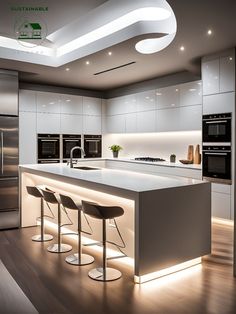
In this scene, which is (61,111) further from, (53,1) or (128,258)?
(128,258)

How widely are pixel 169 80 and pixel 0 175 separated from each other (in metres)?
3.66

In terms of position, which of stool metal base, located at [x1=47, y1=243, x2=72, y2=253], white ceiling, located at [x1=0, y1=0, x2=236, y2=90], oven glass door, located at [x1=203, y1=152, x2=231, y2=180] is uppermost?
white ceiling, located at [x1=0, y1=0, x2=236, y2=90]

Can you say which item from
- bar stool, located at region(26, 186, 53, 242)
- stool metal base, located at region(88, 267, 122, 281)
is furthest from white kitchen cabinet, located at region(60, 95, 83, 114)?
stool metal base, located at region(88, 267, 122, 281)

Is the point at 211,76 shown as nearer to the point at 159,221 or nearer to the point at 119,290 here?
the point at 159,221

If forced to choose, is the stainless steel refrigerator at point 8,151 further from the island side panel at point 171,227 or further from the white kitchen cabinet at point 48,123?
the island side panel at point 171,227

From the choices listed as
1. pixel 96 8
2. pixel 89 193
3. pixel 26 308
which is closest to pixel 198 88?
pixel 96 8

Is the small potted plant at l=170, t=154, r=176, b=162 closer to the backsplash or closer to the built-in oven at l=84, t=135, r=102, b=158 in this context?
the backsplash

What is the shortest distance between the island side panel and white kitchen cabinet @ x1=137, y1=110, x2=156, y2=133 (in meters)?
3.33

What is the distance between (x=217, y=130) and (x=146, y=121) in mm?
2199

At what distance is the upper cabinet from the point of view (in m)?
4.49

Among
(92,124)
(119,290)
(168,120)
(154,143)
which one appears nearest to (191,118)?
(168,120)

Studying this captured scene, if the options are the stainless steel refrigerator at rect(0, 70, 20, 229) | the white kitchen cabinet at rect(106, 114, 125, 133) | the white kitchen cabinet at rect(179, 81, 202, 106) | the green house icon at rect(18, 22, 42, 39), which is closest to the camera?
the green house icon at rect(18, 22, 42, 39)

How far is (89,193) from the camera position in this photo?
3910 millimetres

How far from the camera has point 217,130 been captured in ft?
15.5
